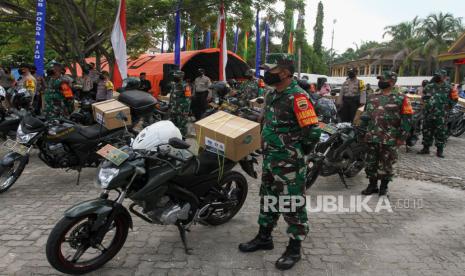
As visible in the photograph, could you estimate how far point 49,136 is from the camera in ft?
16.0

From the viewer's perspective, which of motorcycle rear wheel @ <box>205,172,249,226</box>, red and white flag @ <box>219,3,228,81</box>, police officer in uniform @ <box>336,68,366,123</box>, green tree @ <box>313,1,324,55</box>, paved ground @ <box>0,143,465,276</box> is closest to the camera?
paved ground @ <box>0,143,465,276</box>

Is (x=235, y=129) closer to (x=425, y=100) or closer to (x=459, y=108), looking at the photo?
(x=425, y=100)

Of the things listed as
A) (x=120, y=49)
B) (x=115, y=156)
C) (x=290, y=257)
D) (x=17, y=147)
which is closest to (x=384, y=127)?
(x=290, y=257)

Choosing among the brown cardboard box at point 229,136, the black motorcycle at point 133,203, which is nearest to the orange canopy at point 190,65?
the brown cardboard box at point 229,136

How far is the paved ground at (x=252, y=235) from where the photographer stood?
3.23 meters

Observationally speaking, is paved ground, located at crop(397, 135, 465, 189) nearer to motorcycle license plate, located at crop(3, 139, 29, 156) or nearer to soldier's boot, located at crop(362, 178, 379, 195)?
soldier's boot, located at crop(362, 178, 379, 195)

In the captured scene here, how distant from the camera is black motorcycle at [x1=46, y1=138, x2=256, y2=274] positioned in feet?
9.48

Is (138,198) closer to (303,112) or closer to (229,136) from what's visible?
(229,136)

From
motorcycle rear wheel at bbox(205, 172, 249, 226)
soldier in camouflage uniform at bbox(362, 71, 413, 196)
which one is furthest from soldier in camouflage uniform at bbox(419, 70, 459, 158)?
motorcycle rear wheel at bbox(205, 172, 249, 226)

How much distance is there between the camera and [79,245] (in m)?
3.00

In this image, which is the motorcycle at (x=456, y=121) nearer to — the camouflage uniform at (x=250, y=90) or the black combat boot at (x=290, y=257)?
the camouflage uniform at (x=250, y=90)

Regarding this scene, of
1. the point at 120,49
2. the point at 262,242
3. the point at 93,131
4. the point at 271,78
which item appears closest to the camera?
the point at 271,78

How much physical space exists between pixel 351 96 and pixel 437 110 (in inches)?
76.1

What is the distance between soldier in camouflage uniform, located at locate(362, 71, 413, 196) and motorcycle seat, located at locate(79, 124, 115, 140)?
11.9 feet
